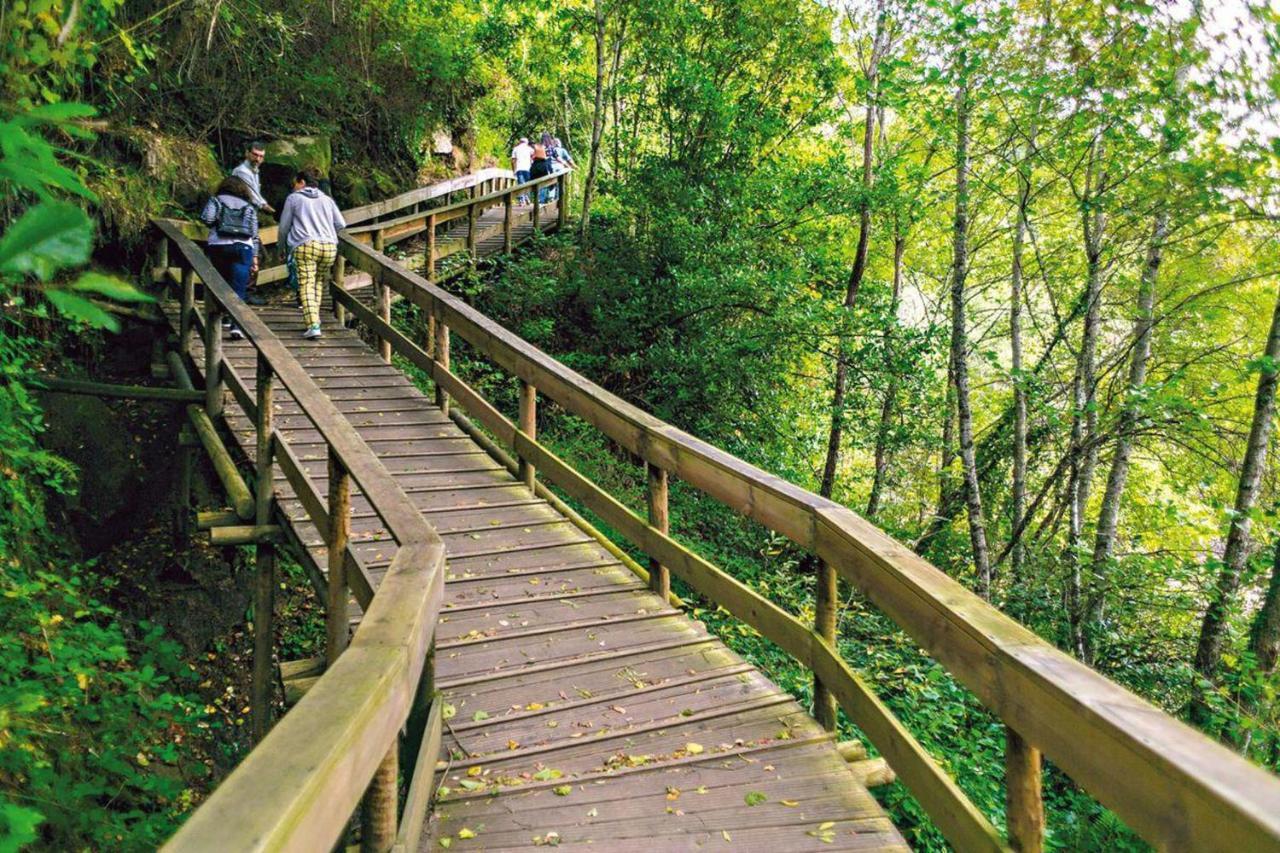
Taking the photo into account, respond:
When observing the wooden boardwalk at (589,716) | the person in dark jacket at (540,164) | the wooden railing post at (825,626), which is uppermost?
the person in dark jacket at (540,164)

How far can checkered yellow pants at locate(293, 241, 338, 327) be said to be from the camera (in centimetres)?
893

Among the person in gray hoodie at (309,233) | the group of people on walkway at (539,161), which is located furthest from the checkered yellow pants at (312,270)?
the group of people on walkway at (539,161)

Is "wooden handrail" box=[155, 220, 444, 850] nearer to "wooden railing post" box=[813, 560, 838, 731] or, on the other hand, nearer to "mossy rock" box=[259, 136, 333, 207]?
"wooden railing post" box=[813, 560, 838, 731]

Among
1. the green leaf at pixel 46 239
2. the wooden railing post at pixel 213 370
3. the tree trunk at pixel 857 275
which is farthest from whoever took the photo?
the tree trunk at pixel 857 275

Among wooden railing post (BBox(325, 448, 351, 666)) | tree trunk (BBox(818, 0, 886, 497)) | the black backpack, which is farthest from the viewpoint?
tree trunk (BBox(818, 0, 886, 497))

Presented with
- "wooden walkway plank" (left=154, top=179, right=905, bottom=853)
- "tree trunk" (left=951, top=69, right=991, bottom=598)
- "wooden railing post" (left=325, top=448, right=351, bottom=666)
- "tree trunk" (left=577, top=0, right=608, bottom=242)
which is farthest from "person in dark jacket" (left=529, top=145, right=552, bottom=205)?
"wooden railing post" (left=325, top=448, right=351, bottom=666)

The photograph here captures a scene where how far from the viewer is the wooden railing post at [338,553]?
372 cm

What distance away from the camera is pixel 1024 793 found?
7.51 feet

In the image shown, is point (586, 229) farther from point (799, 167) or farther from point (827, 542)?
point (827, 542)

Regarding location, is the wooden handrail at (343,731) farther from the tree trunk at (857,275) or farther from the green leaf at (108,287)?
the tree trunk at (857,275)

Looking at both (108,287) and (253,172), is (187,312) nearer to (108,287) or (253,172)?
(253,172)

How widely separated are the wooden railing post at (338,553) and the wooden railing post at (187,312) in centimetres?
508

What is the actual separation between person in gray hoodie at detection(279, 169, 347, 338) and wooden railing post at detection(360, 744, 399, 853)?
25.3 ft

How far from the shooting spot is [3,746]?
3.82m
